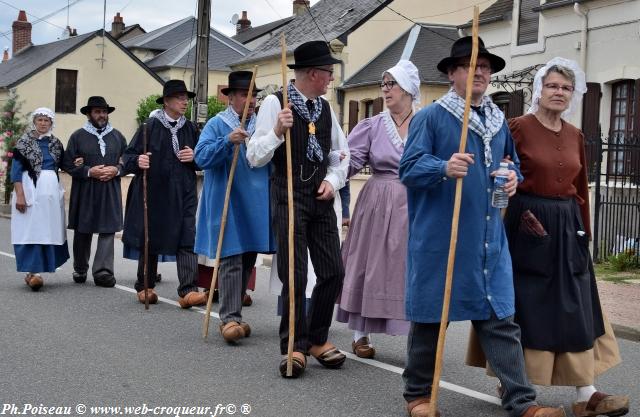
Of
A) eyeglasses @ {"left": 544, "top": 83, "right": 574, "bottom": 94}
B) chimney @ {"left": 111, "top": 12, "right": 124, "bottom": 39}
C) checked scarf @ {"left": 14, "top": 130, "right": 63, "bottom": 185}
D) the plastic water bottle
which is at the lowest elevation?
the plastic water bottle

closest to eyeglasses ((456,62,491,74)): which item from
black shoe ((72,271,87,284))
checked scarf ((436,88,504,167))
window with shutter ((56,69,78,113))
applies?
checked scarf ((436,88,504,167))

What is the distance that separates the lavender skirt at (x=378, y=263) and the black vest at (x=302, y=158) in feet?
2.15

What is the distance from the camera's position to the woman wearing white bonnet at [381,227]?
295 inches

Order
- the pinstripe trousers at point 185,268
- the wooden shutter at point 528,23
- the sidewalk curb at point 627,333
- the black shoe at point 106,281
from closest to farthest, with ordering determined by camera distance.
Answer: the sidewalk curb at point 627,333
the pinstripe trousers at point 185,268
the black shoe at point 106,281
the wooden shutter at point 528,23

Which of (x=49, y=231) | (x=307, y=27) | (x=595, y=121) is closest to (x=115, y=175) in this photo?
(x=49, y=231)

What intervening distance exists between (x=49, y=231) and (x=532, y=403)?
7.27 meters

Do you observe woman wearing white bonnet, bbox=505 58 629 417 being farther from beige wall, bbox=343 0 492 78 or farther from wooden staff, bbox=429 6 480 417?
beige wall, bbox=343 0 492 78

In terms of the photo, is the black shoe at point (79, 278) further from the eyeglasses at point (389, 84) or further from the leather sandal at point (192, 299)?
the eyeglasses at point (389, 84)

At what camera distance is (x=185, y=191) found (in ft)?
33.9

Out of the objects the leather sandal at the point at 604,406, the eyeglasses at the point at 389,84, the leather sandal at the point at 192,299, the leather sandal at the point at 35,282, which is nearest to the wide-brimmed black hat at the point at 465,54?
the eyeglasses at the point at 389,84

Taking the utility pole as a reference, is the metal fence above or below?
below

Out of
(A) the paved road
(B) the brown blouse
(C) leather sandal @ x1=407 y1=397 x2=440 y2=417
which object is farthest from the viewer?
(A) the paved road

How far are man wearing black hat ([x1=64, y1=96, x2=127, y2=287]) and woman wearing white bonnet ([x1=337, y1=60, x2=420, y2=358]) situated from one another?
4587 mm

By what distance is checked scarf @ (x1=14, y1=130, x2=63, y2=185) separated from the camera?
11344mm
